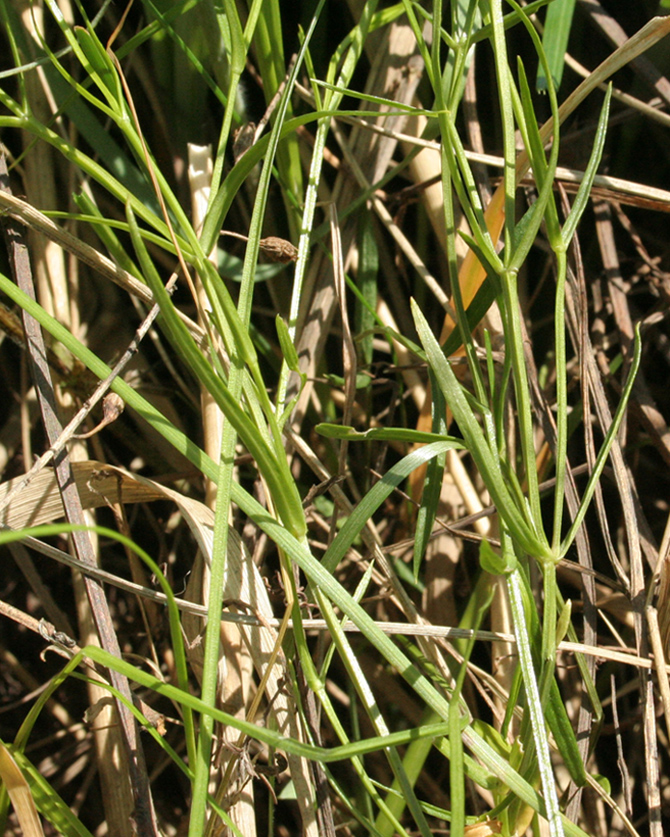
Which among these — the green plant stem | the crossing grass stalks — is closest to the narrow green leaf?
the crossing grass stalks

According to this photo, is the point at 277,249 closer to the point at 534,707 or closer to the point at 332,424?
the point at 332,424

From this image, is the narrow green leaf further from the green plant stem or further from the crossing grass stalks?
the green plant stem

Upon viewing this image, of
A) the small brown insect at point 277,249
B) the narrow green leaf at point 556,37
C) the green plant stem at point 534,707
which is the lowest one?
the green plant stem at point 534,707

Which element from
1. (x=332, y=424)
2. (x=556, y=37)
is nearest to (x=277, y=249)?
(x=332, y=424)

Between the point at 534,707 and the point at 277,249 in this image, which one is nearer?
the point at 534,707

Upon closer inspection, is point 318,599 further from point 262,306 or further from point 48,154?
point 48,154

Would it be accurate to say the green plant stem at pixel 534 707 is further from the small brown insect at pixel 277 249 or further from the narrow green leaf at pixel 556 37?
the narrow green leaf at pixel 556 37

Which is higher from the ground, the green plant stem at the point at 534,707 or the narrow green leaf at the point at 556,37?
the narrow green leaf at the point at 556,37

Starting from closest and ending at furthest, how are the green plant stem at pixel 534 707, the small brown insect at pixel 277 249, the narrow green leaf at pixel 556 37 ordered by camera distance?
the green plant stem at pixel 534 707, the small brown insect at pixel 277 249, the narrow green leaf at pixel 556 37

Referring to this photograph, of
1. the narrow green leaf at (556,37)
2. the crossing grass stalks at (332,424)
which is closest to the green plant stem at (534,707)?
the crossing grass stalks at (332,424)

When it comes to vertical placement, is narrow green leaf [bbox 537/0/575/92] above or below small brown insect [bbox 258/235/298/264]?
above

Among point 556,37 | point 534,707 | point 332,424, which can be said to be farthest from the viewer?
point 556,37

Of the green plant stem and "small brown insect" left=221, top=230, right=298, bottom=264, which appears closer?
the green plant stem
